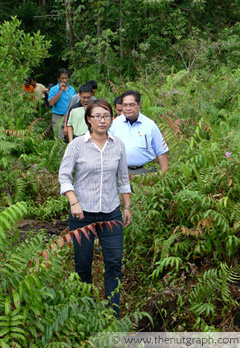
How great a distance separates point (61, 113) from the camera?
11391 millimetres

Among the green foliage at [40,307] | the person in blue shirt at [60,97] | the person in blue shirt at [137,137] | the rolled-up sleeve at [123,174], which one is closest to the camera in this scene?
the green foliage at [40,307]

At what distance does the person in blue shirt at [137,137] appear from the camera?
606 cm

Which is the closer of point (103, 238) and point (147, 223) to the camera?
point (103, 238)

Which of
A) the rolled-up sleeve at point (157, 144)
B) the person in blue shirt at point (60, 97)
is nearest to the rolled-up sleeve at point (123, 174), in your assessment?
the rolled-up sleeve at point (157, 144)

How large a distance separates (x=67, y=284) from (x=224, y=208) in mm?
2117

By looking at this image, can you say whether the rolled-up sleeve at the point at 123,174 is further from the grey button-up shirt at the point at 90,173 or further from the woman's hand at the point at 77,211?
the woman's hand at the point at 77,211

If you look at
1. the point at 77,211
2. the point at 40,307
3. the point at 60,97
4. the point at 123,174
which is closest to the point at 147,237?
the point at 123,174

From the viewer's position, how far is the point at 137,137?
6.08 metres

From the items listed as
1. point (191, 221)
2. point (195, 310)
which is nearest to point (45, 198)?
point (191, 221)

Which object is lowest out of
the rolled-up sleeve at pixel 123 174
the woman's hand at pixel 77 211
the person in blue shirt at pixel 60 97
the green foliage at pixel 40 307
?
the green foliage at pixel 40 307

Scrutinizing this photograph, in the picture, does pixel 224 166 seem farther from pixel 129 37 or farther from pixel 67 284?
pixel 129 37

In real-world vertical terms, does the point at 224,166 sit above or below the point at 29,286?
above

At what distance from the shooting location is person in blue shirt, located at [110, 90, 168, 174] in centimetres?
606

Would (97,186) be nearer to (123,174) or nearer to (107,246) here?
(123,174)
